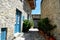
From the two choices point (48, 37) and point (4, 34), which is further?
point (48, 37)

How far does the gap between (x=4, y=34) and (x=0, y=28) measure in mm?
681

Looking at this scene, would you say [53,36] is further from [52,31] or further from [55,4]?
[55,4]

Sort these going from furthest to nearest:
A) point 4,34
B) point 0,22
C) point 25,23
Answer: point 25,23 < point 4,34 < point 0,22

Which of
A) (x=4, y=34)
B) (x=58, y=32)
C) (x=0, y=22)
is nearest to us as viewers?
(x=0, y=22)

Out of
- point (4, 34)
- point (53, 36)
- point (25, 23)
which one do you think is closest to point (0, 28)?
point (4, 34)

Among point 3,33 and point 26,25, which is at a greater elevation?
point 26,25

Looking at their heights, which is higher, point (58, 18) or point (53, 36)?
point (58, 18)

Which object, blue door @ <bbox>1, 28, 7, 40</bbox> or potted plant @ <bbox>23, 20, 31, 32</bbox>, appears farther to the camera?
potted plant @ <bbox>23, 20, 31, 32</bbox>

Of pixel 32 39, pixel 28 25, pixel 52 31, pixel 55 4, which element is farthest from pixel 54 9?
pixel 28 25

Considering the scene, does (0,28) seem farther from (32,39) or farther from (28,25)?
(28,25)

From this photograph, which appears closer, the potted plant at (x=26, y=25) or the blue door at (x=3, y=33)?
the blue door at (x=3, y=33)

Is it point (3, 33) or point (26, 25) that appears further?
point (26, 25)

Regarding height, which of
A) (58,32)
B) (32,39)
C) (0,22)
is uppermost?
(0,22)

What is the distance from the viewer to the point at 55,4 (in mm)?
7633
